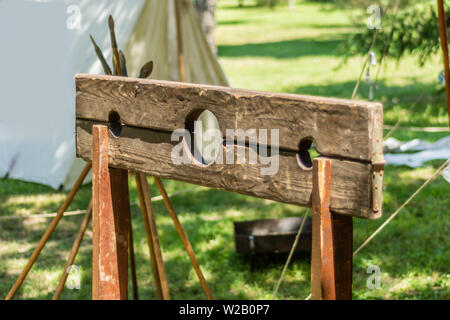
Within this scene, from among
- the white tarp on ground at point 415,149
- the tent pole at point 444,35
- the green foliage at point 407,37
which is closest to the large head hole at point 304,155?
the tent pole at point 444,35

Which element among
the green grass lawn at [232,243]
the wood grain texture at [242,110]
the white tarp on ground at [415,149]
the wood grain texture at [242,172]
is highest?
the wood grain texture at [242,110]

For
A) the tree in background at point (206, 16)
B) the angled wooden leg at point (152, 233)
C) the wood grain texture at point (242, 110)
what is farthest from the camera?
the tree in background at point (206, 16)

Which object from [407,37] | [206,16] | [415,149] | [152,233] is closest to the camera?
[152,233]

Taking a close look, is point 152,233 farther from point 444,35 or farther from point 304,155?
point 444,35

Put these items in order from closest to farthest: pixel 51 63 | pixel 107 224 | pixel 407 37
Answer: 1. pixel 107 224
2. pixel 51 63
3. pixel 407 37

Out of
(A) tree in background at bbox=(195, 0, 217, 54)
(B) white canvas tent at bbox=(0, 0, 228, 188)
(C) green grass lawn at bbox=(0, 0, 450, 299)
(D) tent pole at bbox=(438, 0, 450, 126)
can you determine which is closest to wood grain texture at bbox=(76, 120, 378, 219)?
(D) tent pole at bbox=(438, 0, 450, 126)

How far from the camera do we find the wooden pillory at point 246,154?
195 cm

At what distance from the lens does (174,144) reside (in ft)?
7.98

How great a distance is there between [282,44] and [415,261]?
13026mm

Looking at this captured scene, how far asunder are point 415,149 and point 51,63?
355 centimetres

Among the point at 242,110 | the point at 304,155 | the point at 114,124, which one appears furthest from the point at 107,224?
the point at 304,155

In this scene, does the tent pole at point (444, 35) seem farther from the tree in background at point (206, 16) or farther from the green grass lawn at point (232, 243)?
the tree in background at point (206, 16)

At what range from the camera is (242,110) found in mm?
2168
